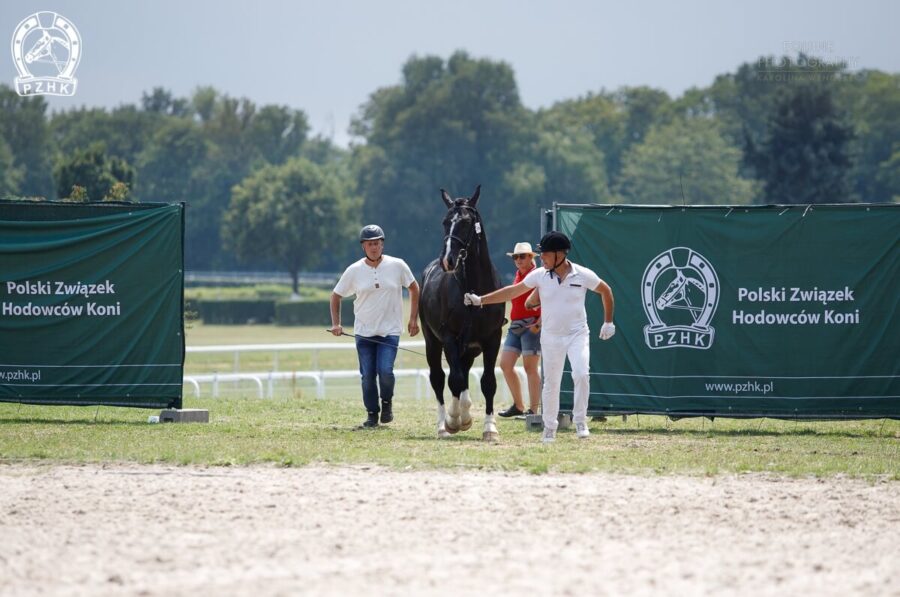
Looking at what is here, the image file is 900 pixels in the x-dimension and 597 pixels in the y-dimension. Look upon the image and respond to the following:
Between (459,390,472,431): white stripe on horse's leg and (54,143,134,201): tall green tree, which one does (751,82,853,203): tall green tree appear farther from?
(459,390,472,431): white stripe on horse's leg

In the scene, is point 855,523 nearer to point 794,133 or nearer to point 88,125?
point 794,133

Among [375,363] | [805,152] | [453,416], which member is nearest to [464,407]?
[453,416]

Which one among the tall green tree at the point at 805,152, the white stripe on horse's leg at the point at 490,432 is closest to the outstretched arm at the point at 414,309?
the white stripe on horse's leg at the point at 490,432

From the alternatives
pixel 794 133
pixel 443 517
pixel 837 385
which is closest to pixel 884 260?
pixel 837 385

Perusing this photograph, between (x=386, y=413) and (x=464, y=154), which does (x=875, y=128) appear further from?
(x=386, y=413)

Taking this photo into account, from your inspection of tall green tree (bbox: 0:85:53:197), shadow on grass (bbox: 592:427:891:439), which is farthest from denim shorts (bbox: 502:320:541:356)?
tall green tree (bbox: 0:85:53:197)

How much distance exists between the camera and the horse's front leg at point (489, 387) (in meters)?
13.9

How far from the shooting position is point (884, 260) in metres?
15.1

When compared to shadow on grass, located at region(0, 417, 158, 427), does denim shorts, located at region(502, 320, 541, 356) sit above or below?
above

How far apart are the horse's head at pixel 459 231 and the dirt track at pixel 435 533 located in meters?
3.00

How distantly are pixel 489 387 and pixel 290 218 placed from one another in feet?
266

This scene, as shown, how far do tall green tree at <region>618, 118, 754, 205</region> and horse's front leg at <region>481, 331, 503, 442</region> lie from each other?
90.0 m

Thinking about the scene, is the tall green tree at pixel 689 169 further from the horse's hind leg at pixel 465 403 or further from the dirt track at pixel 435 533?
the dirt track at pixel 435 533

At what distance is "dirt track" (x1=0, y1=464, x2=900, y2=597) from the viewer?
7.48m
